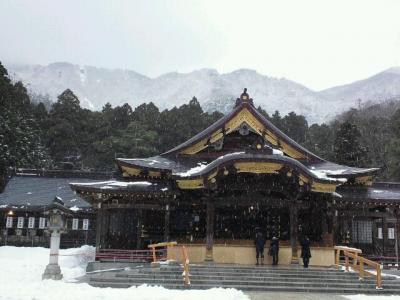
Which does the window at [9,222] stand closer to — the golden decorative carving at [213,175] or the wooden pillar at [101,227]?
the wooden pillar at [101,227]

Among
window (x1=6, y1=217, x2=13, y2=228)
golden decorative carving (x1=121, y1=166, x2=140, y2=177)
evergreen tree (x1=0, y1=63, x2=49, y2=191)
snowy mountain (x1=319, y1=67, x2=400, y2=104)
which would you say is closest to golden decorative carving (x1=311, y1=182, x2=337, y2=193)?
golden decorative carving (x1=121, y1=166, x2=140, y2=177)

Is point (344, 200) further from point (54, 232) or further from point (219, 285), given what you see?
point (54, 232)

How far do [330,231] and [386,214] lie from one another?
9.69 ft

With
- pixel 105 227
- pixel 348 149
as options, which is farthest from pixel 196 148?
pixel 348 149

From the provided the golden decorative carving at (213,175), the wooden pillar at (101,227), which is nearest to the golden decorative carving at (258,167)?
the golden decorative carving at (213,175)

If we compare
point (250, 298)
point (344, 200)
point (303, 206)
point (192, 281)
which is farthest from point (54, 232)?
point (344, 200)

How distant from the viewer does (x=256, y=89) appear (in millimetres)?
183875

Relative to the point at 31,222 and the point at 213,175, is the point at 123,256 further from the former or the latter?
the point at 31,222

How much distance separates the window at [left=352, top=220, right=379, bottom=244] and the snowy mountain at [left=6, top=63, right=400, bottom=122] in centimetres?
12390

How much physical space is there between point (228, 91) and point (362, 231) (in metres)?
150

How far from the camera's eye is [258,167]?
793 inches

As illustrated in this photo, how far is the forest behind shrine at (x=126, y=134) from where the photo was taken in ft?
160

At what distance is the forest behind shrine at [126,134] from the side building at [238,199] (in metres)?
22.7

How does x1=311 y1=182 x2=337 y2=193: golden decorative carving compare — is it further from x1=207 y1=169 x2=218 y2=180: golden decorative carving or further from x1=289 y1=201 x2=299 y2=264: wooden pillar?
x1=207 y1=169 x2=218 y2=180: golden decorative carving
